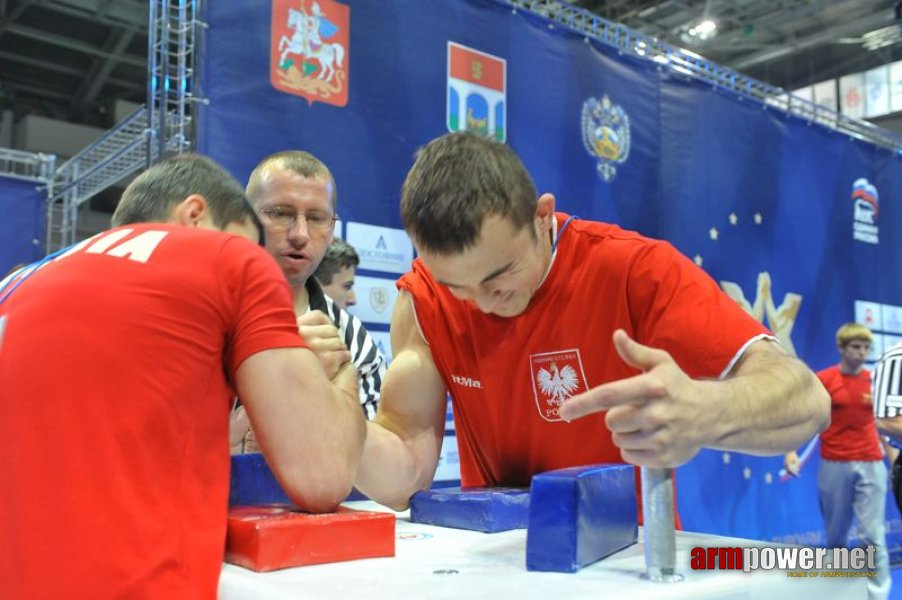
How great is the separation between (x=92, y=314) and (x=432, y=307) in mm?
759

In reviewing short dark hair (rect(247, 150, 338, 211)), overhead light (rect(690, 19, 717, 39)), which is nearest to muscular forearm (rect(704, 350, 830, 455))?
short dark hair (rect(247, 150, 338, 211))

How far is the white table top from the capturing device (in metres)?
0.72

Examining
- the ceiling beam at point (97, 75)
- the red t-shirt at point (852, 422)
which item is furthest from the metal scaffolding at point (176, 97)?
the ceiling beam at point (97, 75)

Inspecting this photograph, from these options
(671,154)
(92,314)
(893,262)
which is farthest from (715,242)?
(92,314)

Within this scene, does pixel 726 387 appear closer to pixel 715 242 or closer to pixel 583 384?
pixel 583 384

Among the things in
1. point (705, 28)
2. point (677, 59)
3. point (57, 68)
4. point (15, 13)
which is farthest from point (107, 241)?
point (57, 68)

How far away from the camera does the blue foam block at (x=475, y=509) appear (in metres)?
1.08

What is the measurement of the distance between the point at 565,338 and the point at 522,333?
76 mm

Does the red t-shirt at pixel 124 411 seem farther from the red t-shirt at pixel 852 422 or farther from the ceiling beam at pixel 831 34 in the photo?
the ceiling beam at pixel 831 34

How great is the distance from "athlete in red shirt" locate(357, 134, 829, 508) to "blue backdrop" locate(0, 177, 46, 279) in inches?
111

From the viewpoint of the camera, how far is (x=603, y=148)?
13.3 ft

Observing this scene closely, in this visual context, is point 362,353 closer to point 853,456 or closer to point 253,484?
point 253,484

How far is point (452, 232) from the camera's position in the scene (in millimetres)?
1194

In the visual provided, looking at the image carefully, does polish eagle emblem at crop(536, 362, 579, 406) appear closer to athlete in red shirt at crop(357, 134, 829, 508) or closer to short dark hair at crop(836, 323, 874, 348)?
athlete in red shirt at crop(357, 134, 829, 508)
